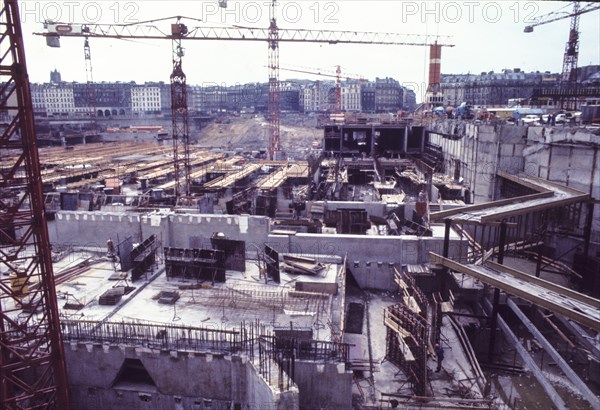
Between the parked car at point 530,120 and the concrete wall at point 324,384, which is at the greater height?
the parked car at point 530,120

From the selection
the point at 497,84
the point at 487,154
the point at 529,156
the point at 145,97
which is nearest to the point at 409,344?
the point at 529,156

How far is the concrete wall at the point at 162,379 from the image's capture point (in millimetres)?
13766

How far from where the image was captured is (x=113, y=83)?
149 m

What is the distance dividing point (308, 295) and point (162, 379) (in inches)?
236

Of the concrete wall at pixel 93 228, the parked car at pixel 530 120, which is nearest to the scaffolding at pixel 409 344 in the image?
the concrete wall at pixel 93 228

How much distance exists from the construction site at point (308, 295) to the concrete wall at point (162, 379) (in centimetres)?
6

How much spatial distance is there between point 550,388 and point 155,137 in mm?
98737

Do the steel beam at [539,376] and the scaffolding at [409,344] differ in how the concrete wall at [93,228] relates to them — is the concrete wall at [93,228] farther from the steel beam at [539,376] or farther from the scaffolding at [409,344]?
the steel beam at [539,376]

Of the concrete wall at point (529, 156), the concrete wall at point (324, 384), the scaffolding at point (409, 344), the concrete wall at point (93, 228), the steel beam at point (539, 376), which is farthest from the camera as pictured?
the concrete wall at point (529, 156)

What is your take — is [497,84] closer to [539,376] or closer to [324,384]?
[539,376]

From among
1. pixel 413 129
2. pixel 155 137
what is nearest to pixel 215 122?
pixel 155 137

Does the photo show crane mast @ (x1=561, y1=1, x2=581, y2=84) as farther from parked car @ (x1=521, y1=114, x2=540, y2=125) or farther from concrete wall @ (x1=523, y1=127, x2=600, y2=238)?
concrete wall @ (x1=523, y1=127, x2=600, y2=238)

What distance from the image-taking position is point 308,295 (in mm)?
17531

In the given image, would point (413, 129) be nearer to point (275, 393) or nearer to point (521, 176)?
point (521, 176)
